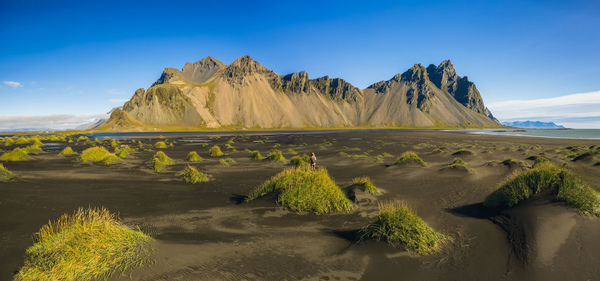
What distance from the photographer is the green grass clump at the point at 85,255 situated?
5.32m

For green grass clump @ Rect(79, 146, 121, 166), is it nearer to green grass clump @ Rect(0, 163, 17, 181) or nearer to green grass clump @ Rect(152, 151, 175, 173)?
green grass clump @ Rect(152, 151, 175, 173)

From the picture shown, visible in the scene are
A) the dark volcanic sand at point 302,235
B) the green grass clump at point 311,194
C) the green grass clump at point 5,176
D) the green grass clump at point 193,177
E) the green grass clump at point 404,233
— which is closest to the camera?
the dark volcanic sand at point 302,235

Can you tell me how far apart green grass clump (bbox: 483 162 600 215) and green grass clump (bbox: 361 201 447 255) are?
495 centimetres

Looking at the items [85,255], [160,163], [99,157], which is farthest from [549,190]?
[99,157]

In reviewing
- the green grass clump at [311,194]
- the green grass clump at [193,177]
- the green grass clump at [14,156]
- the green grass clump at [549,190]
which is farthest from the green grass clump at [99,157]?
the green grass clump at [549,190]

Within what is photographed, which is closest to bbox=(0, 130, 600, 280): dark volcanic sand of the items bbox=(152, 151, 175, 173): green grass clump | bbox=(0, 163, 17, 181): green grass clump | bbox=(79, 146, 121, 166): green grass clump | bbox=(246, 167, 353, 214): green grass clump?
bbox=(246, 167, 353, 214): green grass clump

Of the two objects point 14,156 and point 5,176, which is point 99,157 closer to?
point 14,156

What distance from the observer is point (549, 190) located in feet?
31.8

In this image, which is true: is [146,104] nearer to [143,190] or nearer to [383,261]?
[143,190]

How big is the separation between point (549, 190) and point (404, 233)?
6995mm

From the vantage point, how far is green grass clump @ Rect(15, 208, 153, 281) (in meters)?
5.32

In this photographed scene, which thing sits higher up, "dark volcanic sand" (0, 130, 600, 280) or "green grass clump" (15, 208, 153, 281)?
"green grass clump" (15, 208, 153, 281)

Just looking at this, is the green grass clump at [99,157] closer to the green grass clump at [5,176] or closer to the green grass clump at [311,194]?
the green grass clump at [5,176]

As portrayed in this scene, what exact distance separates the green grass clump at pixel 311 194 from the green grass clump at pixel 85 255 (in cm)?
586
